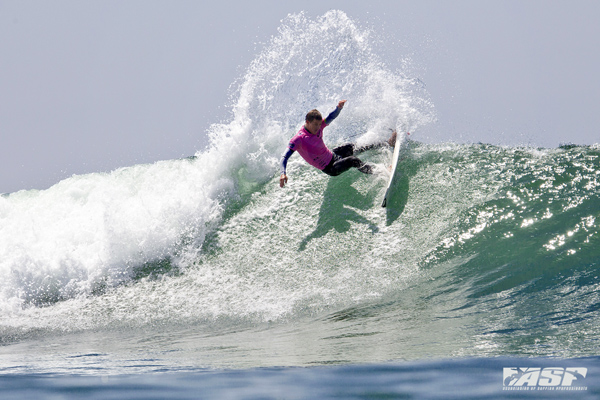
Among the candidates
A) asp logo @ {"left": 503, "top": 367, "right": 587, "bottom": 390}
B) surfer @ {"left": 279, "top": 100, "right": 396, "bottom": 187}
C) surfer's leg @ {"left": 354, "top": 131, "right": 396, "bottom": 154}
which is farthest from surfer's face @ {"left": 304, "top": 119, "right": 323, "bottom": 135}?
asp logo @ {"left": 503, "top": 367, "right": 587, "bottom": 390}

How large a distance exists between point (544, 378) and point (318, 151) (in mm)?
5224

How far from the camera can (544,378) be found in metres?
2.67

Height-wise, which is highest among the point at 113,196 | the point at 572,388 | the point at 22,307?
the point at 113,196

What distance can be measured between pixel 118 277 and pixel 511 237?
5387mm

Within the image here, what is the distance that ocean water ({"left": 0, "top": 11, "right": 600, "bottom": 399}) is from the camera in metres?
2.99

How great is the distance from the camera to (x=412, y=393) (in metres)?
2.54

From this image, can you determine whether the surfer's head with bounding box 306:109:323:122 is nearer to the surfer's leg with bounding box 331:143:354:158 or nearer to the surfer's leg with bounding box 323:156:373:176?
the surfer's leg with bounding box 323:156:373:176

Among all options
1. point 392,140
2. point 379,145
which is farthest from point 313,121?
point 392,140

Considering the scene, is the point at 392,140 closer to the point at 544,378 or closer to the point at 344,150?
the point at 344,150

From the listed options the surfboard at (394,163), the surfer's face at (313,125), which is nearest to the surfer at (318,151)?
the surfer's face at (313,125)

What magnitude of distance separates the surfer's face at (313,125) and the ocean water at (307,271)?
1160mm

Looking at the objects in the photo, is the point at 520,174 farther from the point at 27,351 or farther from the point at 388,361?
the point at 27,351

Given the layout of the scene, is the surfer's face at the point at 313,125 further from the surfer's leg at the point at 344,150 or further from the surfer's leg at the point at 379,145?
the surfer's leg at the point at 379,145

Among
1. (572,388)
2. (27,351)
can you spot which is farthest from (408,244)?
(27,351)
